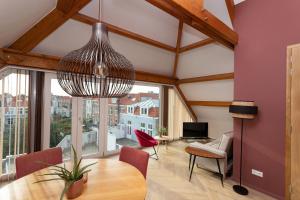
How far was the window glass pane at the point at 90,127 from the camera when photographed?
411 cm

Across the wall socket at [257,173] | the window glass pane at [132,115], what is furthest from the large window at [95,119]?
the wall socket at [257,173]

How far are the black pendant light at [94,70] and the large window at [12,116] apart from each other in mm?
2445

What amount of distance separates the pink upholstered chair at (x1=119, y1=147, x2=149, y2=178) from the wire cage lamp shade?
1037mm

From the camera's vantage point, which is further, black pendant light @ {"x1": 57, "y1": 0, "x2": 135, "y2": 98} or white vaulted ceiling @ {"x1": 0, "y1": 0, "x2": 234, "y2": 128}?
white vaulted ceiling @ {"x1": 0, "y1": 0, "x2": 234, "y2": 128}

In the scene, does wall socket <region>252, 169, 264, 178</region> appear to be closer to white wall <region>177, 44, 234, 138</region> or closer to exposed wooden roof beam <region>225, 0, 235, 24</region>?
white wall <region>177, 44, 234, 138</region>

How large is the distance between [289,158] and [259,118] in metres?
0.74

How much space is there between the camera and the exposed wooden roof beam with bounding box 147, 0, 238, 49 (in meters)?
2.07

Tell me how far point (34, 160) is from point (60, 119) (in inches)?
74.1

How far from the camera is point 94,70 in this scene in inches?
50.2

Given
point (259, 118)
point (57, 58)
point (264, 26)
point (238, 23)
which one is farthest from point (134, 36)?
point (259, 118)

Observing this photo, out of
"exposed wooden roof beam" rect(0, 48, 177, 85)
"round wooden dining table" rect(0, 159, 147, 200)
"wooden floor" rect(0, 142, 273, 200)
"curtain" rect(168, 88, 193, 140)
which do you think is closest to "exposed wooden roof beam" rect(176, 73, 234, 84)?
"curtain" rect(168, 88, 193, 140)

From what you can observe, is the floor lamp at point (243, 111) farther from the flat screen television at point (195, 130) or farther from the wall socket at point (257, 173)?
the flat screen television at point (195, 130)

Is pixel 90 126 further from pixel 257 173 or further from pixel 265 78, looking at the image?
pixel 265 78

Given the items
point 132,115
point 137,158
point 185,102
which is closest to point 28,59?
point 137,158
